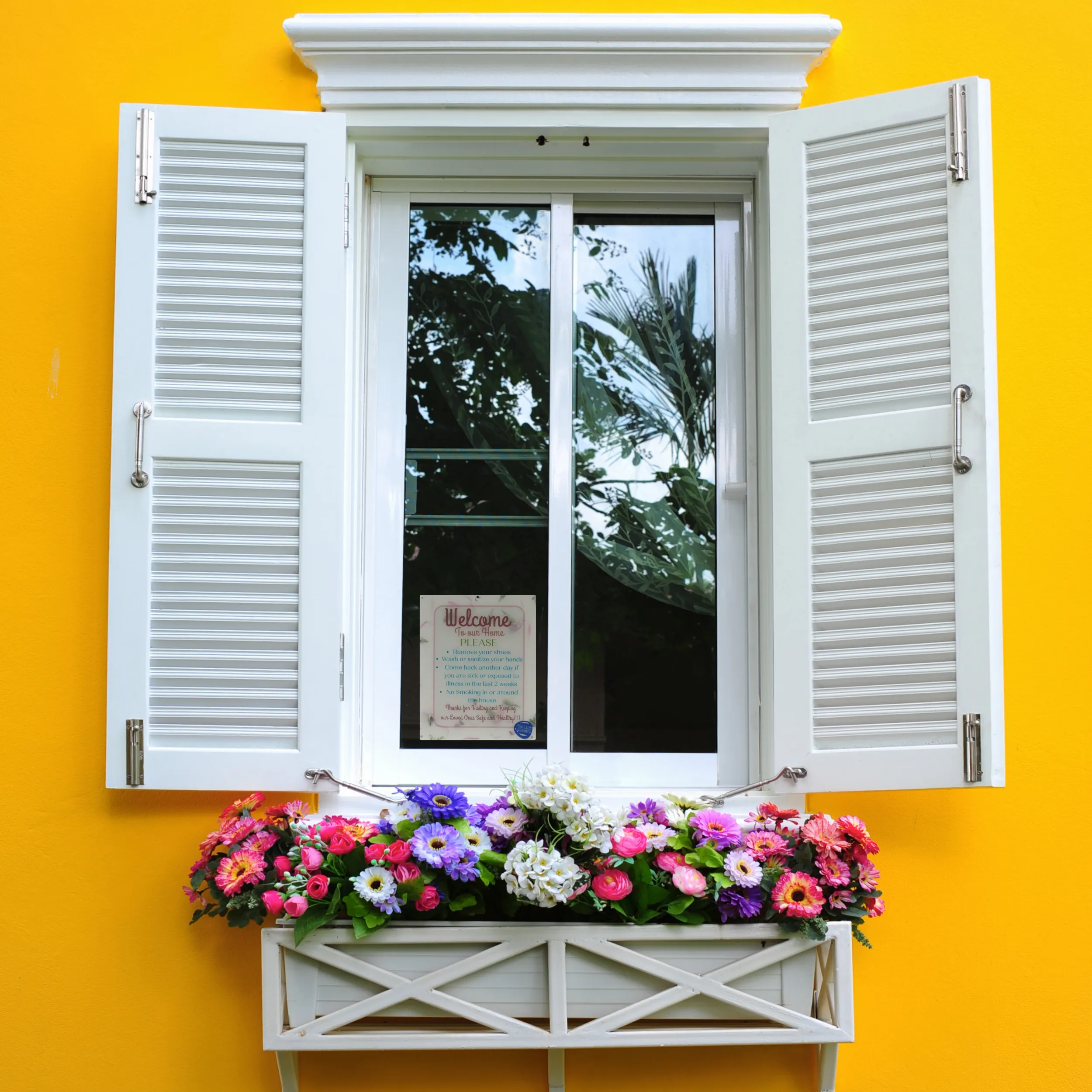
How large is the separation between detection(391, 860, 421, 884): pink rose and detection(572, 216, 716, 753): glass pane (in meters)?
0.57

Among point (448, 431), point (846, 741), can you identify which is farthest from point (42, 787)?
point (846, 741)

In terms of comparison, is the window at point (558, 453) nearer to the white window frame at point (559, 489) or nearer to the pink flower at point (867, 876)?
the white window frame at point (559, 489)

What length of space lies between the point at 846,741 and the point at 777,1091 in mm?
760

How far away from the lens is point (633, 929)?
6.84 feet

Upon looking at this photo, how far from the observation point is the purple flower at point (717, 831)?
6.94 ft

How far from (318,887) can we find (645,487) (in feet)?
3.77

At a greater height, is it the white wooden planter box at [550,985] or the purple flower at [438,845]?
the purple flower at [438,845]

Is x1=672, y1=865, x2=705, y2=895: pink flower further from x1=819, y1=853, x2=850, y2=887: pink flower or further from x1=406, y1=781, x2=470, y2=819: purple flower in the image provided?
x1=406, y1=781, x2=470, y2=819: purple flower

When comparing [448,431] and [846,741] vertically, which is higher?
[448,431]

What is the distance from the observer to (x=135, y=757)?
2240mm

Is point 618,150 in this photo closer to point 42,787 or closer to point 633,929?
point 633,929

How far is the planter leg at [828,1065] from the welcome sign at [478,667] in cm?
89

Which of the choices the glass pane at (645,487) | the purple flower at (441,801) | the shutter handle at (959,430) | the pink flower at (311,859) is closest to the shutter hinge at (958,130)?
the shutter handle at (959,430)

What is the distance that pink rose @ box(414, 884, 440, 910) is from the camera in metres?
2.05
